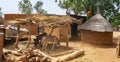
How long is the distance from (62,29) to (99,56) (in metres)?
8.02

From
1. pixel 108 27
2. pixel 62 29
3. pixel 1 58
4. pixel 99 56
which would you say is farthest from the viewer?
pixel 62 29

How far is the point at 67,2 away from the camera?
103 ft

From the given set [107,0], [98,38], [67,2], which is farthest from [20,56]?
[107,0]

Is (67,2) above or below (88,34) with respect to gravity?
above

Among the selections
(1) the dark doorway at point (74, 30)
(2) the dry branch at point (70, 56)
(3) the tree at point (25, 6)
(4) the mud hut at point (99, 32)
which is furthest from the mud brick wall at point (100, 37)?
(3) the tree at point (25, 6)

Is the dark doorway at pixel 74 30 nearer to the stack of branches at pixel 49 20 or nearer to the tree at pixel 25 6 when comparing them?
the stack of branches at pixel 49 20

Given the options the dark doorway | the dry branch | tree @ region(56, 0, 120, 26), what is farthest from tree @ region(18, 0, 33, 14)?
the dry branch

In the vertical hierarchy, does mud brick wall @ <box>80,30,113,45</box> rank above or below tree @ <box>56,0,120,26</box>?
below

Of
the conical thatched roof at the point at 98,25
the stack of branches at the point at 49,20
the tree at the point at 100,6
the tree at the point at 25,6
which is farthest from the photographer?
the tree at the point at 25,6

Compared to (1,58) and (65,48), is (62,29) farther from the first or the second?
(1,58)

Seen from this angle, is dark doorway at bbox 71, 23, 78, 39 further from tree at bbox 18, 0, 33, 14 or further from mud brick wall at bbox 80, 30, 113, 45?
tree at bbox 18, 0, 33, 14

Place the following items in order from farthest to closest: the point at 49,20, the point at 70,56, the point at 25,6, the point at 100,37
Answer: the point at 25,6 < the point at 100,37 < the point at 49,20 < the point at 70,56

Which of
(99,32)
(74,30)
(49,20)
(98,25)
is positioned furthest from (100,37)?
(74,30)

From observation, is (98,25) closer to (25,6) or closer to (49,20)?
(49,20)
